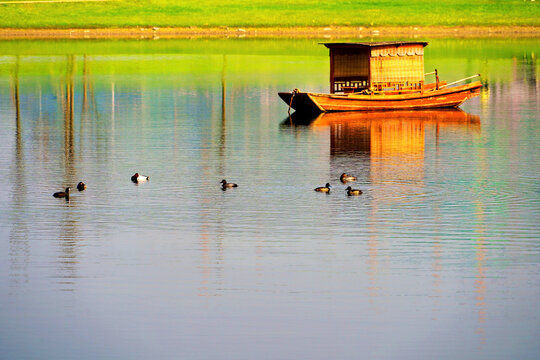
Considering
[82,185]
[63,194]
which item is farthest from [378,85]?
[63,194]

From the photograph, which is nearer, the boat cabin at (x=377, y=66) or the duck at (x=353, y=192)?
the duck at (x=353, y=192)

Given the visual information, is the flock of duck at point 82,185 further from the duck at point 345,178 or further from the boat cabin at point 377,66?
the boat cabin at point 377,66

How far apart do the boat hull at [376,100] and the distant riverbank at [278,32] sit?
60381 mm

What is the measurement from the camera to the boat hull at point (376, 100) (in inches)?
2142

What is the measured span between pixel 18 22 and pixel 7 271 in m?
101

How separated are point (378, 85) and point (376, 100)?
4.14 feet

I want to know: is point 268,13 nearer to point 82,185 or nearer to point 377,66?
point 377,66

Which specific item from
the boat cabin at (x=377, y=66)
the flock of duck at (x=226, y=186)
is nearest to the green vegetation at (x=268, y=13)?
the boat cabin at (x=377, y=66)

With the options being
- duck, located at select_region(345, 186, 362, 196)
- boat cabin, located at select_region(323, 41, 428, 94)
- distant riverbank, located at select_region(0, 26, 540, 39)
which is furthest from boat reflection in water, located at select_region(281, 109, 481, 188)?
distant riverbank, located at select_region(0, 26, 540, 39)

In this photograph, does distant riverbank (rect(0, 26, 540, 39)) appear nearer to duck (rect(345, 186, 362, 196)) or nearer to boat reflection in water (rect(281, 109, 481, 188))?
boat reflection in water (rect(281, 109, 481, 188))

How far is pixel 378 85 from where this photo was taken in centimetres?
5609

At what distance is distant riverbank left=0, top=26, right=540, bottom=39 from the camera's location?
120 meters

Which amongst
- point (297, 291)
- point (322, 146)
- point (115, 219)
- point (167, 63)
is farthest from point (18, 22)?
point (297, 291)

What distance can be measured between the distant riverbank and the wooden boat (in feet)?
197
